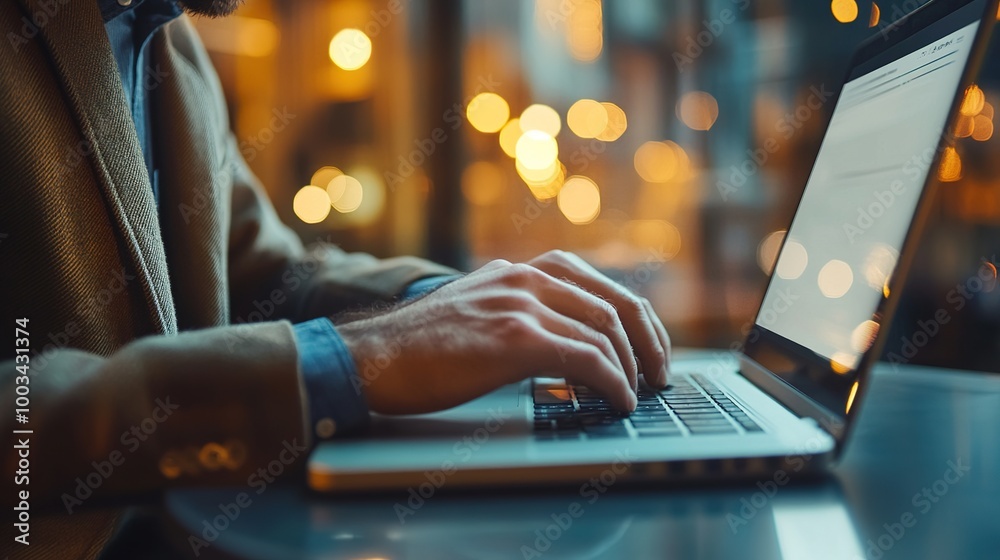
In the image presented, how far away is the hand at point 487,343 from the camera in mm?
514

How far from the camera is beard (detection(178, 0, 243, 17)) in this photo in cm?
87

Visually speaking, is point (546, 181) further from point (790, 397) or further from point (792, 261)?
point (790, 397)

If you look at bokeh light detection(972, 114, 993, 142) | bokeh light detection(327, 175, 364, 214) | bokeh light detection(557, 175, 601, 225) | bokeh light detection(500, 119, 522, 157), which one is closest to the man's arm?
bokeh light detection(972, 114, 993, 142)

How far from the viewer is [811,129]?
2.37m

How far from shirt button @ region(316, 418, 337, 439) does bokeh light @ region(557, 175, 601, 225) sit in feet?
7.23

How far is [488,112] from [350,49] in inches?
29.8

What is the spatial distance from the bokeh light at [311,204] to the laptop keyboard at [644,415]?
259cm

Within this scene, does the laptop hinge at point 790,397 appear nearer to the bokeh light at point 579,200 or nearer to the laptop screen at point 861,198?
the laptop screen at point 861,198

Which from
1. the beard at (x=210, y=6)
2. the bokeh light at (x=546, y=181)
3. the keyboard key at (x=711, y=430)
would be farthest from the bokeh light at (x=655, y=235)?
the keyboard key at (x=711, y=430)

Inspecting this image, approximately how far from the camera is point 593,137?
2.73 meters

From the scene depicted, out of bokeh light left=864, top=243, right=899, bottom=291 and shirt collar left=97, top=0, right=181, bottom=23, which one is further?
shirt collar left=97, top=0, right=181, bottom=23

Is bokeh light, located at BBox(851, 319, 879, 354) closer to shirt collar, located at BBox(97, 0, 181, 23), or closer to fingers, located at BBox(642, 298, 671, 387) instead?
fingers, located at BBox(642, 298, 671, 387)

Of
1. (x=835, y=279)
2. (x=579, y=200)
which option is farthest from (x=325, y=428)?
(x=579, y=200)

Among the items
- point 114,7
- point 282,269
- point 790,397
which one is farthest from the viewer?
point 282,269
